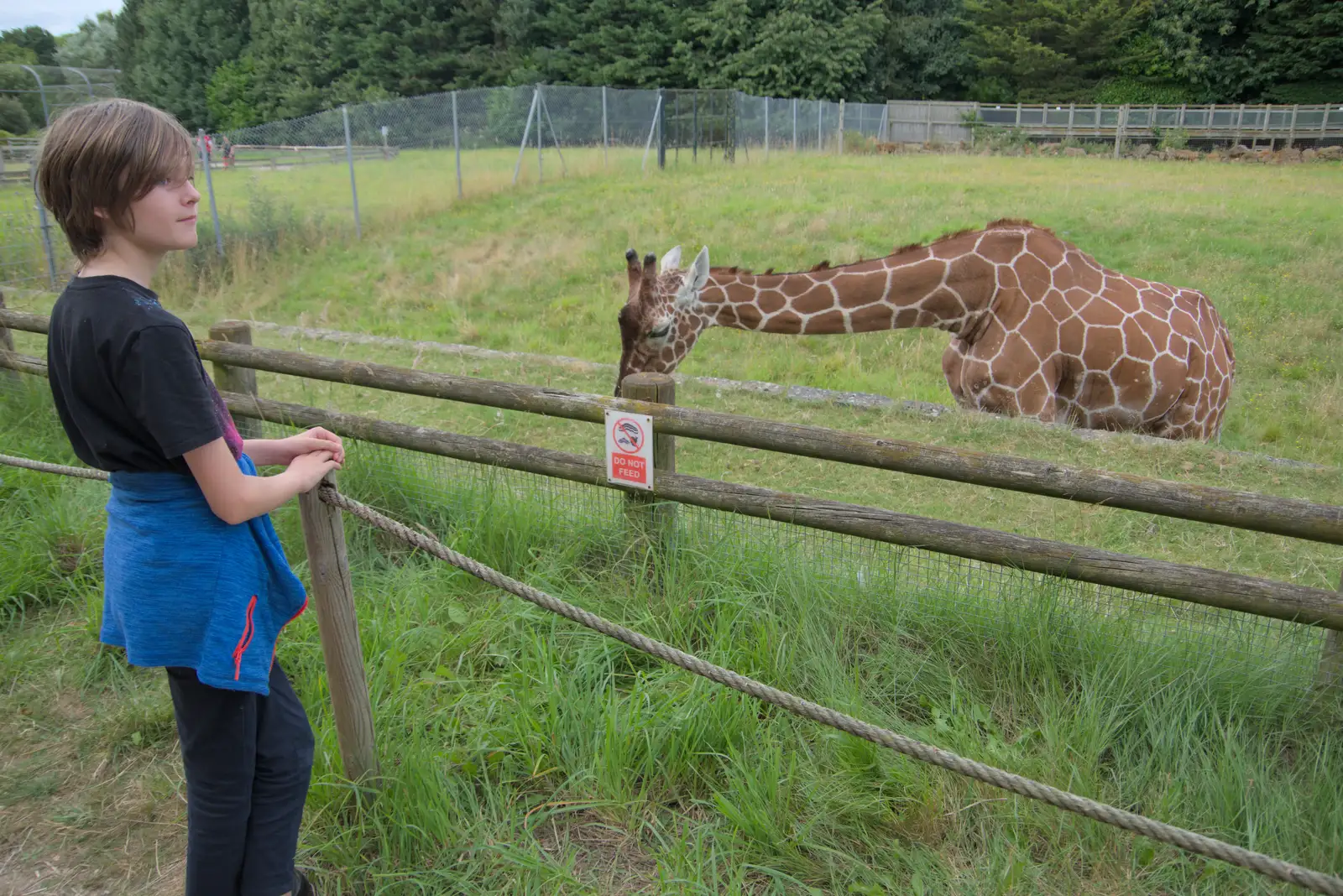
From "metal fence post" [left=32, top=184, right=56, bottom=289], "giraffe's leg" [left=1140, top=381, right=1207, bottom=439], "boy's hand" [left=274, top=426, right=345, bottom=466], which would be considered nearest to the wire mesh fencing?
"boy's hand" [left=274, top=426, right=345, bottom=466]

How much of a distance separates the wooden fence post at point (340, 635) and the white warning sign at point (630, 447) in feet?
3.99

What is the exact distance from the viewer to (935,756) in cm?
205

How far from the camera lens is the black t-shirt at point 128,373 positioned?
176cm

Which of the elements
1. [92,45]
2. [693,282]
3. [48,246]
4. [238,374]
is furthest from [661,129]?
[92,45]

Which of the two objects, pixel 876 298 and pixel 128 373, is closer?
pixel 128 373

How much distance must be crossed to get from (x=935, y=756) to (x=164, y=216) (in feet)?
6.49

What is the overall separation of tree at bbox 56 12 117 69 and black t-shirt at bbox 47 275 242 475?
60.1 meters

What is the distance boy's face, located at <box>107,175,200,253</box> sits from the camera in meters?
1.83

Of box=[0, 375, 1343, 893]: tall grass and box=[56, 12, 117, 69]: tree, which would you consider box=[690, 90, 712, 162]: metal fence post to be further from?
box=[56, 12, 117, 69]: tree

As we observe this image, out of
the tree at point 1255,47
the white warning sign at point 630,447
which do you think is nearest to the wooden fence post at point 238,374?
the white warning sign at point 630,447

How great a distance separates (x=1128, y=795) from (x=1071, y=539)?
2.64m

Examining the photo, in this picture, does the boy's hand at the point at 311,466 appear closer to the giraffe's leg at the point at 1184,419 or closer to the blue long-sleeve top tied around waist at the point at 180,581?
the blue long-sleeve top tied around waist at the point at 180,581

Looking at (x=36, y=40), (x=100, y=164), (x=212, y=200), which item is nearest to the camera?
(x=100, y=164)

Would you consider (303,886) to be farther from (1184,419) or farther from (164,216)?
(1184,419)
